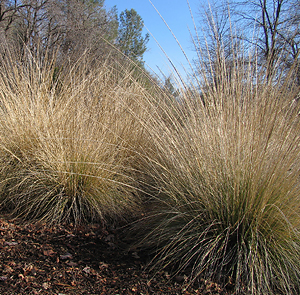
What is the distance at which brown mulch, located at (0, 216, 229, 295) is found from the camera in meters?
1.55

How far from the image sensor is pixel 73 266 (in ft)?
5.75

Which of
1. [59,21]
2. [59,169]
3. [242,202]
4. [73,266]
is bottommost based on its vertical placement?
[73,266]

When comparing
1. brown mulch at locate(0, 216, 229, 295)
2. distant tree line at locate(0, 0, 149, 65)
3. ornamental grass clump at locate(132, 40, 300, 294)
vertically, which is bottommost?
brown mulch at locate(0, 216, 229, 295)

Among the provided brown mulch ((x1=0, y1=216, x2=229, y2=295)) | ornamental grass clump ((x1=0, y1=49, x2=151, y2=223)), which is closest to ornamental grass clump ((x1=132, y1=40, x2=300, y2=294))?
brown mulch ((x1=0, y1=216, x2=229, y2=295))

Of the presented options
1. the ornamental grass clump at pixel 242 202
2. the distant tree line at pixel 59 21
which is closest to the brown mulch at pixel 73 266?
the ornamental grass clump at pixel 242 202

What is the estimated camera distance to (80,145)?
8.39ft

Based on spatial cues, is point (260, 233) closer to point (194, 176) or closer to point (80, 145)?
point (194, 176)

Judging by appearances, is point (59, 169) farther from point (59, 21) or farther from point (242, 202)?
point (59, 21)

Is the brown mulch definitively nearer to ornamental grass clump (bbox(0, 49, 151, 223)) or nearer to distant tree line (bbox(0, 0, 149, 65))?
ornamental grass clump (bbox(0, 49, 151, 223))

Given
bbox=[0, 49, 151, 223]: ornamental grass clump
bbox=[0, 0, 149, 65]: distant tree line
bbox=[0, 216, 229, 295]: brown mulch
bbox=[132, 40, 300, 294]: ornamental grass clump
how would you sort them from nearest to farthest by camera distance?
bbox=[0, 216, 229, 295]: brown mulch, bbox=[132, 40, 300, 294]: ornamental grass clump, bbox=[0, 49, 151, 223]: ornamental grass clump, bbox=[0, 0, 149, 65]: distant tree line

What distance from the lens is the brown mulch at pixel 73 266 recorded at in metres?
1.55

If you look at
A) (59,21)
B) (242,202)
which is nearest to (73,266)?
(242,202)

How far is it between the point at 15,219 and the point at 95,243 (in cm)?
80

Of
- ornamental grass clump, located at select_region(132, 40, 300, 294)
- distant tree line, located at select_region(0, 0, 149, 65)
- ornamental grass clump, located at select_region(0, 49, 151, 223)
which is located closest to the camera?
ornamental grass clump, located at select_region(132, 40, 300, 294)
